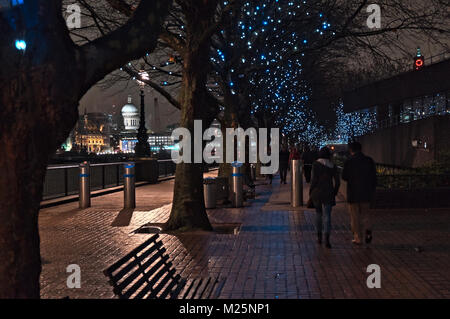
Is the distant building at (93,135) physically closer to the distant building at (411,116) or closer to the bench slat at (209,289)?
the distant building at (411,116)

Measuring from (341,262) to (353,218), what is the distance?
1579 mm

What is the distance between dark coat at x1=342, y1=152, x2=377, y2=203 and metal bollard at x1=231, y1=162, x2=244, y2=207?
6769 mm

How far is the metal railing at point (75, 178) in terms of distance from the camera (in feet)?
65.5

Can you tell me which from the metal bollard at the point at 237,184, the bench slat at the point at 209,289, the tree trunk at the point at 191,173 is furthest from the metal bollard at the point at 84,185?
the bench slat at the point at 209,289

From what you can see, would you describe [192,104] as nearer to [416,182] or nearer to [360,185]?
[360,185]

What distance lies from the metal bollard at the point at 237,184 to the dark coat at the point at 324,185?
648cm

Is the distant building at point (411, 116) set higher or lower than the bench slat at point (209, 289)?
higher

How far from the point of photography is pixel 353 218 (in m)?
9.81
